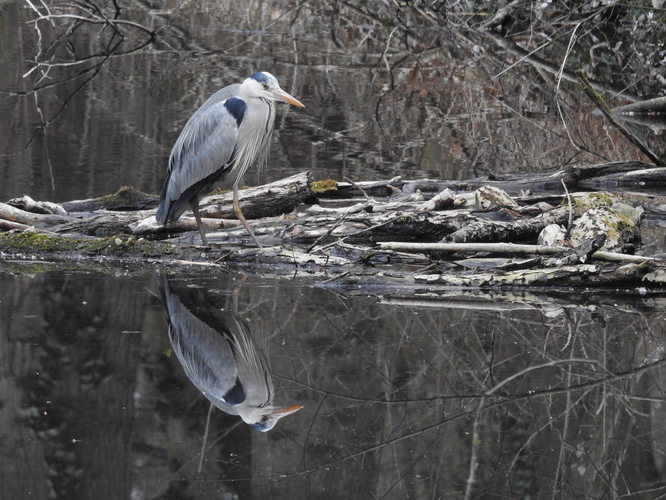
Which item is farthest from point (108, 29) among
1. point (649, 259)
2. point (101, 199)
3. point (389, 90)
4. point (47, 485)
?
point (47, 485)

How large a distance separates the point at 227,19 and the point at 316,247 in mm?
16105

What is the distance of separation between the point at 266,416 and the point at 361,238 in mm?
2722

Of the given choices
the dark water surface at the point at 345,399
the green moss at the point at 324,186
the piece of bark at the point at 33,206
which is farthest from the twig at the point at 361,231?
the piece of bark at the point at 33,206

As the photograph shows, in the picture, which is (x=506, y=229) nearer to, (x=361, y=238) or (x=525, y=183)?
(x=361, y=238)

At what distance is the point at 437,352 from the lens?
5.04 meters

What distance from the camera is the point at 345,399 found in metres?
4.48

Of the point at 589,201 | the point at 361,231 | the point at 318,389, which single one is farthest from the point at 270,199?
the point at 318,389

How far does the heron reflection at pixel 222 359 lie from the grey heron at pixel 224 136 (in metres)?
1.30

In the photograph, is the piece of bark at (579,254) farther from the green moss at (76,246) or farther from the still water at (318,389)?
the green moss at (76,246)

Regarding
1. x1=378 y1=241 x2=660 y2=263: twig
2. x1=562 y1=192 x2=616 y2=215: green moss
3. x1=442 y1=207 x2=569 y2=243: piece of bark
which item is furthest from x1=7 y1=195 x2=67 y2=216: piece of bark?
x1=562 y1=192 x2=616 y2=215: green moss

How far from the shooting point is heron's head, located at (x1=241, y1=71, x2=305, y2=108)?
7.14 metres

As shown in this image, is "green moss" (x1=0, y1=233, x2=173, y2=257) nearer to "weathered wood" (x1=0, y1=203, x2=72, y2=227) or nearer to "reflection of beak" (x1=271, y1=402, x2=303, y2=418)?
"weathered wood" (x1=0, y1=203, x2=72, y2=227)

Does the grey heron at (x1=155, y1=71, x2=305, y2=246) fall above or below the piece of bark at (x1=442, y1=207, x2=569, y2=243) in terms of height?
above

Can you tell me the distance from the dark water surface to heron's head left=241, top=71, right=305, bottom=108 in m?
1.68
